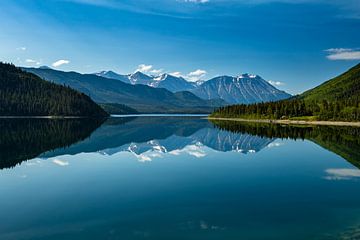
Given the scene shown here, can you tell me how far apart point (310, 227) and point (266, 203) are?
766cm

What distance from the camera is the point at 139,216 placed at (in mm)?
29922

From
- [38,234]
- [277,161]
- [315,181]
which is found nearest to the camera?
[38,234]

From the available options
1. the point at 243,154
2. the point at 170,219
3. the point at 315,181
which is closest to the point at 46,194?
the point at 170,219

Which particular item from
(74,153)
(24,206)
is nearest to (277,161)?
(74,153)

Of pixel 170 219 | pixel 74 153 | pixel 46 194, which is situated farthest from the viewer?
pixel 74 153

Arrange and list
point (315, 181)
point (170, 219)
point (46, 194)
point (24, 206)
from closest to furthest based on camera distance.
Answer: point (170, 219)
point (24, 206)
point (46, 194)
point (315, 181)

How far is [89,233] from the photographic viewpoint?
2556cm

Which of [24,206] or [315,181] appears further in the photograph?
[315,181]

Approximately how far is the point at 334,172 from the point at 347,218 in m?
26.4

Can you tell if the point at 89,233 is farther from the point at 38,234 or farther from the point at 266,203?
the point at 266,203

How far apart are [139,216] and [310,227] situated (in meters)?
12.8

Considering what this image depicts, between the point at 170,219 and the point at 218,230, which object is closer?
the point at 218,230

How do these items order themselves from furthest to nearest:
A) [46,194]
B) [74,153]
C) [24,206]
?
[74,153] < [46,194] < [24,206]

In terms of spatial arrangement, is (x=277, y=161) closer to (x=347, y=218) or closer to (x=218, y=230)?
(x=347, y=218)
